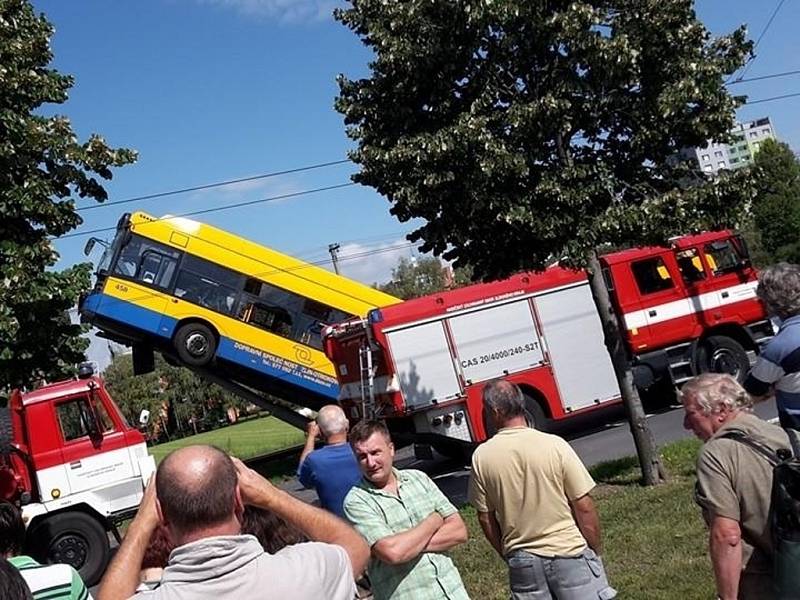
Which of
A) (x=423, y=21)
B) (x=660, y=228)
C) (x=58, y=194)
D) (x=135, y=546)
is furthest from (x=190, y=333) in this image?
(x=135, y=546)

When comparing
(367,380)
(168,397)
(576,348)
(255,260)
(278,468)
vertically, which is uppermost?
→ (168,397)

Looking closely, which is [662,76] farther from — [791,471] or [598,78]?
[791,471]

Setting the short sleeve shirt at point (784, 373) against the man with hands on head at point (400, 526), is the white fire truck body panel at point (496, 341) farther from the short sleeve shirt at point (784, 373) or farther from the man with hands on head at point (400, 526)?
Answer: the man with hands on head at point (400, 526)

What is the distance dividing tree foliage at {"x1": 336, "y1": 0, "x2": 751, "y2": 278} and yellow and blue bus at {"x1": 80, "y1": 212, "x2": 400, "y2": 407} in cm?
722

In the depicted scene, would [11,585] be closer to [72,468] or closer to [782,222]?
[72,468]

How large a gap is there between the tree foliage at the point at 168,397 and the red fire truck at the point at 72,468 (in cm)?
3983

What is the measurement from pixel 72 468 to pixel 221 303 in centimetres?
535

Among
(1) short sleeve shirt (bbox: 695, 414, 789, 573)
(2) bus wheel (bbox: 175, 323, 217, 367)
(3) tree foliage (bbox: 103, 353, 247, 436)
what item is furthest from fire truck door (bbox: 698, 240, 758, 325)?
(3) tree foliage (bbox: 103, 353, 247, 436)

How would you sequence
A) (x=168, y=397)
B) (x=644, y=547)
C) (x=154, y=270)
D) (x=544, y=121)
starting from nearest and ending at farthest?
1. (x=644, y=547)
2. (x=544, y=121)
3. (x=154, y=270)
4. (x=168, y=397)

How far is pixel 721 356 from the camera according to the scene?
1500cm

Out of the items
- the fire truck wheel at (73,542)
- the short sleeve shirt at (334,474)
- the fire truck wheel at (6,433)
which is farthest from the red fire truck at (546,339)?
the short sleeve shirt at (334,474)

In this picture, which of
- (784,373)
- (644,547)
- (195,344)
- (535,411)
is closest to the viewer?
(784,373)

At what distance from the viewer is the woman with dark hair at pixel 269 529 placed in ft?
8.64

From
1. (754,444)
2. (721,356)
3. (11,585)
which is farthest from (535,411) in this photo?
(11,585)
